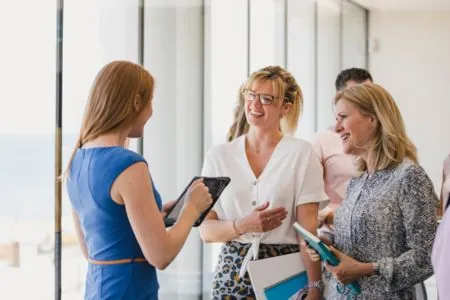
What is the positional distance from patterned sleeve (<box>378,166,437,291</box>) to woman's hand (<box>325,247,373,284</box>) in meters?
0.05

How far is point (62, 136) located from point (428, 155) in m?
7.14

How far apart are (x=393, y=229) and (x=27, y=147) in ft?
5.16

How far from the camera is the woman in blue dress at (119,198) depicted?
2.06 meters

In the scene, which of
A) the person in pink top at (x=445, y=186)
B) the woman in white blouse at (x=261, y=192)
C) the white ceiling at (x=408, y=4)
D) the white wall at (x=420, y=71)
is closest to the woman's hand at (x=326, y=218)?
the woman in white blouse at (x=261, y=192)

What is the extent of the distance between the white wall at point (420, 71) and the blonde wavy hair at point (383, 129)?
723 centimetres

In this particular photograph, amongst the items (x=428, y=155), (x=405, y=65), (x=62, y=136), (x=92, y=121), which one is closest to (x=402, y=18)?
(x=405, y=65)

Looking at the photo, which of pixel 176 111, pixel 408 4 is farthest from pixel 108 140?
pixel 408 4

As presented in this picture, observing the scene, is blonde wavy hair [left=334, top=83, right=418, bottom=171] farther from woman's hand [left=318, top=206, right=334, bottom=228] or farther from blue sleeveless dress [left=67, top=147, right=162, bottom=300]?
woman's hand [left=318, top=206, right=334, bottom=228]

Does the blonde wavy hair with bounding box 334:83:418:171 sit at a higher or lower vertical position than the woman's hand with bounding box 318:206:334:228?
higher

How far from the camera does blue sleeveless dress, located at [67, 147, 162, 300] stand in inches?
82.5

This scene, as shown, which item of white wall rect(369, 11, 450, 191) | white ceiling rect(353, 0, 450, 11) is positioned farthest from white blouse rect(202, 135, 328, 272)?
white wall rect(369, 11, 450, 191)

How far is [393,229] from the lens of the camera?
2549 mm

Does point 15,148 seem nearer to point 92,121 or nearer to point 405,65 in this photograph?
point 92,121

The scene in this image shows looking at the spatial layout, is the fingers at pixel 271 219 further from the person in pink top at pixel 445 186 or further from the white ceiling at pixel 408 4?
the white ceiling at pixel 408 4
